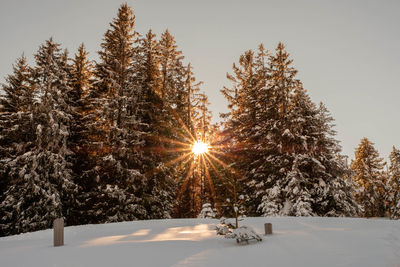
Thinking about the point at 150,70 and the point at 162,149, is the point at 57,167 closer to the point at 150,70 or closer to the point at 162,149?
the point at 162,149

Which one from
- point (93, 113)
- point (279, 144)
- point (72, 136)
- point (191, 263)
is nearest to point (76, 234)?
point (191, 263)

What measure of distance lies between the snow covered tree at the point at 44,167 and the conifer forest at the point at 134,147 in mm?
65

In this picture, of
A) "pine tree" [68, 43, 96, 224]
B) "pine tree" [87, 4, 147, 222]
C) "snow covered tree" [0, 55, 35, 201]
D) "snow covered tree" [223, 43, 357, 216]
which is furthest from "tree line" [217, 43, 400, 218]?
"snow covered tree" [0, 55, 35, 201]

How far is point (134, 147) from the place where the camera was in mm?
18281

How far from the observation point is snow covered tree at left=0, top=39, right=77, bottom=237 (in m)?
15.3

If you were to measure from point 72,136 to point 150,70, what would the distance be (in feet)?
25.1

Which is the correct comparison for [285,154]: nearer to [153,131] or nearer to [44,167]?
[153,131]

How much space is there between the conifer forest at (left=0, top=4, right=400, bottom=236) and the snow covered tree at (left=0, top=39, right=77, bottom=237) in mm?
65

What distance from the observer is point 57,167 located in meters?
16.4

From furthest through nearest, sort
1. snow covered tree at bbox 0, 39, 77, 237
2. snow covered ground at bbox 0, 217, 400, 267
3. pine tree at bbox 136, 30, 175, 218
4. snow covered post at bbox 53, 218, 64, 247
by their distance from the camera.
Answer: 1. pine tree at bbox 136, 30, 175, 218
2. snow covered tree at bbox 0, 39, 77, 237
3. snow covered post at bbox 53, 218, 64, 247
4. snow covered ground at bbox 0, 217, 400, 267

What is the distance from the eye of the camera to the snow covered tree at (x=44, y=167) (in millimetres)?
15258

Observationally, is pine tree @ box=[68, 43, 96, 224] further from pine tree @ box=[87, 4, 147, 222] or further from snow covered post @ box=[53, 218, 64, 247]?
snow covered post @ box=[53, 218, 64, 247]

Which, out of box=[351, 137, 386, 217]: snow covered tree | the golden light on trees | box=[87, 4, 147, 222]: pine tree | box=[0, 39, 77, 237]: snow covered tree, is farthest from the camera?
box=[351, 137, 386, 217]: snow covered tree

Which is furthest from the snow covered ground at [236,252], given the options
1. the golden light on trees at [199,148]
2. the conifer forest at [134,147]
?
the golden light on trees at [199,148]
